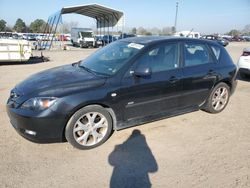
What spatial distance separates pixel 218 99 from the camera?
5121 millimetres

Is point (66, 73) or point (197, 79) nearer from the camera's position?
point (66, 73)

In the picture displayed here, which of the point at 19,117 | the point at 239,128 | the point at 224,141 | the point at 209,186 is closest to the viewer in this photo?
the point at 209,186

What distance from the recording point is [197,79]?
176 inches

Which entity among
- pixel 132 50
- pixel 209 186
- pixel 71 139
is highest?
pixel 132 50

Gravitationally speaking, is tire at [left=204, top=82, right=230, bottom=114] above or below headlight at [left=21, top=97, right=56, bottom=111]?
below

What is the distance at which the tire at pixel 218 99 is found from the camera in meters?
4.93

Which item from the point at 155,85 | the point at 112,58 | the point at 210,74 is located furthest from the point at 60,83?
the point at 210,74

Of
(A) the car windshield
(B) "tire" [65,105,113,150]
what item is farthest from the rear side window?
(B) "tire" [65,105,113,150]

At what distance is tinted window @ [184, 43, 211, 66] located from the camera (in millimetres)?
4387

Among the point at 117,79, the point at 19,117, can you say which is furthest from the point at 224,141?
the point at 19,117

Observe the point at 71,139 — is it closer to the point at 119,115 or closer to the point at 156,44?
the point at 119,115

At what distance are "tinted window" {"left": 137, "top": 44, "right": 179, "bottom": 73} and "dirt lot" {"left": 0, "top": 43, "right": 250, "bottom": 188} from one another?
1.15 m

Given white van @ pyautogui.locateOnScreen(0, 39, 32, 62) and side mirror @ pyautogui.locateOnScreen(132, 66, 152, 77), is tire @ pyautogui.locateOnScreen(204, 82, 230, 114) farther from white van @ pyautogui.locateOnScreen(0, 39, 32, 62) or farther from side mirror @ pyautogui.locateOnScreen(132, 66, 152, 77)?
white van @ pyautogui.locateOnScreen(0, 39, 32, 62)

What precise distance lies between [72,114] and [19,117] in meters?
0.74
